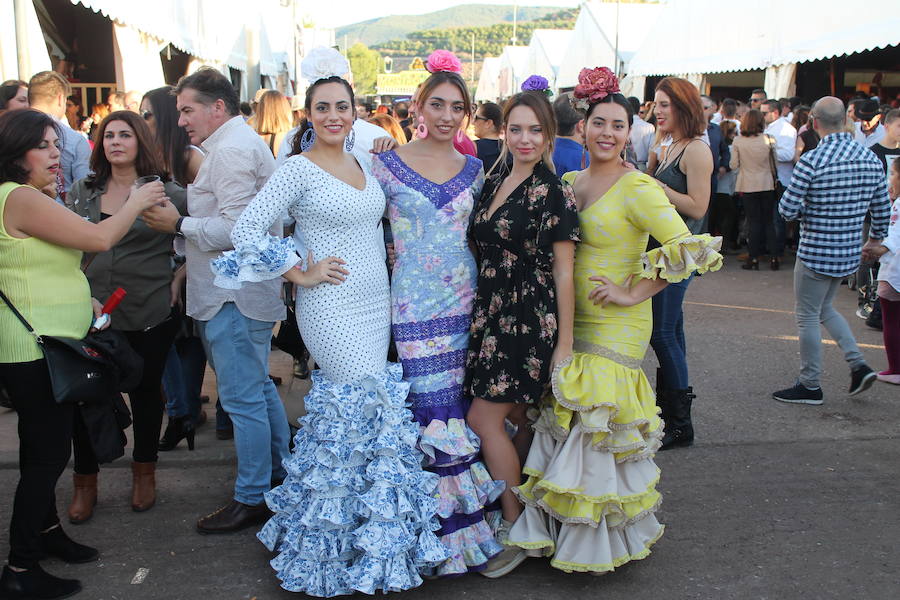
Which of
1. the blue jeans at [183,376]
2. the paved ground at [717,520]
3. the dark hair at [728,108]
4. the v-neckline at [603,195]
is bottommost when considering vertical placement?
the paved ground at [717,520]

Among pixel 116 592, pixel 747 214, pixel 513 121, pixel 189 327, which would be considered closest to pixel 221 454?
pixel 189 327

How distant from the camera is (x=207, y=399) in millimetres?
5484

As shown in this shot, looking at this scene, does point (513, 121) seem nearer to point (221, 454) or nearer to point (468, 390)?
point (468, 390)

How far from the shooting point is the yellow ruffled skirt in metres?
3.17

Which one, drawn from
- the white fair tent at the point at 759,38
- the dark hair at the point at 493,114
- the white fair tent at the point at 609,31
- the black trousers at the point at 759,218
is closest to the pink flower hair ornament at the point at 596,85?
the dark hair at the point at 493,114

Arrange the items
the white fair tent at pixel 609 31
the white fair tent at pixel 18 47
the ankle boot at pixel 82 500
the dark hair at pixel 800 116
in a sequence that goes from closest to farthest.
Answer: the ankle boot at pixel 82 500, the white fair tent at pixel 18 47, the dark hair at pixel 800 116, the white fair tent at pixel 609 31

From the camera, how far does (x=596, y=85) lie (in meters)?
3.39

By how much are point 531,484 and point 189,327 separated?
7.49 feet

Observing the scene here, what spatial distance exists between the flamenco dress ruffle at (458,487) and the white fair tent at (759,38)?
8763 mm

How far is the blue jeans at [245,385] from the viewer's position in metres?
3.54

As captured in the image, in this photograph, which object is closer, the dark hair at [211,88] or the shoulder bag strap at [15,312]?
the shoulder bag strap at [15,312]

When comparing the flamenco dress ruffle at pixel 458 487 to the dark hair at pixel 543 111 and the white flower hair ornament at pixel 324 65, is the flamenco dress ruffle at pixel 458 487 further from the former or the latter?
the white flower hair ornament at pixel 324 65

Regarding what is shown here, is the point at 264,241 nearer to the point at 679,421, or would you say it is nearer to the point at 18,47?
the point at 679,421

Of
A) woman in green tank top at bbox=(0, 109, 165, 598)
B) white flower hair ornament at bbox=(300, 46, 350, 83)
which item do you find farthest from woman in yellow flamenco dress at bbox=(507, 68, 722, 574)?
woman in green tank top at bbox=(0, 109, 165, 598)
